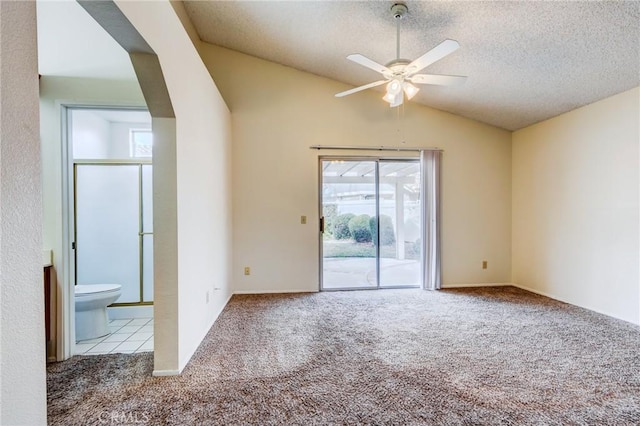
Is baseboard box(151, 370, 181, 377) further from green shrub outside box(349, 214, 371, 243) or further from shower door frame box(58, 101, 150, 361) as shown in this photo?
green shrub outside box(349, 214, 371, 243)

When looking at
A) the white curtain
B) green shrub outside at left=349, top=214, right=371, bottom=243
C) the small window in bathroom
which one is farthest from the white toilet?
the white curtain

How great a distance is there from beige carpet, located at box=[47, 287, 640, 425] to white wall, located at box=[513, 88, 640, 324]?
0.50 m

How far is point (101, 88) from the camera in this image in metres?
2.32

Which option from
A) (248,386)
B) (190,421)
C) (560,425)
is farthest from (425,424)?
(190,421)

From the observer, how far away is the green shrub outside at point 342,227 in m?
4.30

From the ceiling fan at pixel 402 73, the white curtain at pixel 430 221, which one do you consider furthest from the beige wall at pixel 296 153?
the ceiling fan at pixel 402 73

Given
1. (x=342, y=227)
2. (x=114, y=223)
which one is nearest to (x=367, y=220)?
(x=342, y=227)

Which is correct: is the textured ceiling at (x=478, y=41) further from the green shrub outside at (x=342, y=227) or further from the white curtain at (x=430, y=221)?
the green shrub outside at (x=342, y=227)

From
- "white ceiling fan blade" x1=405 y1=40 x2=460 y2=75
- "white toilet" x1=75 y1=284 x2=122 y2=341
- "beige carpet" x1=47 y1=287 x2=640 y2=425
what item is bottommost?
"beige carpet" x1=47 y1=287 x2=640 y2=425

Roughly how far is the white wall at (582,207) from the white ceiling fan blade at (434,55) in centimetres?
244

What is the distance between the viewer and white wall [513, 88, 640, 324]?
307 centimetres

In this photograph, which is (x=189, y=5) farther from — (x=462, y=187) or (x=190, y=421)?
(x=462, y=187)

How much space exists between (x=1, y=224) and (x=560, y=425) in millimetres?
2455

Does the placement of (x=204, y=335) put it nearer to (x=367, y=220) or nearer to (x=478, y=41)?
(x=367, y=220)
